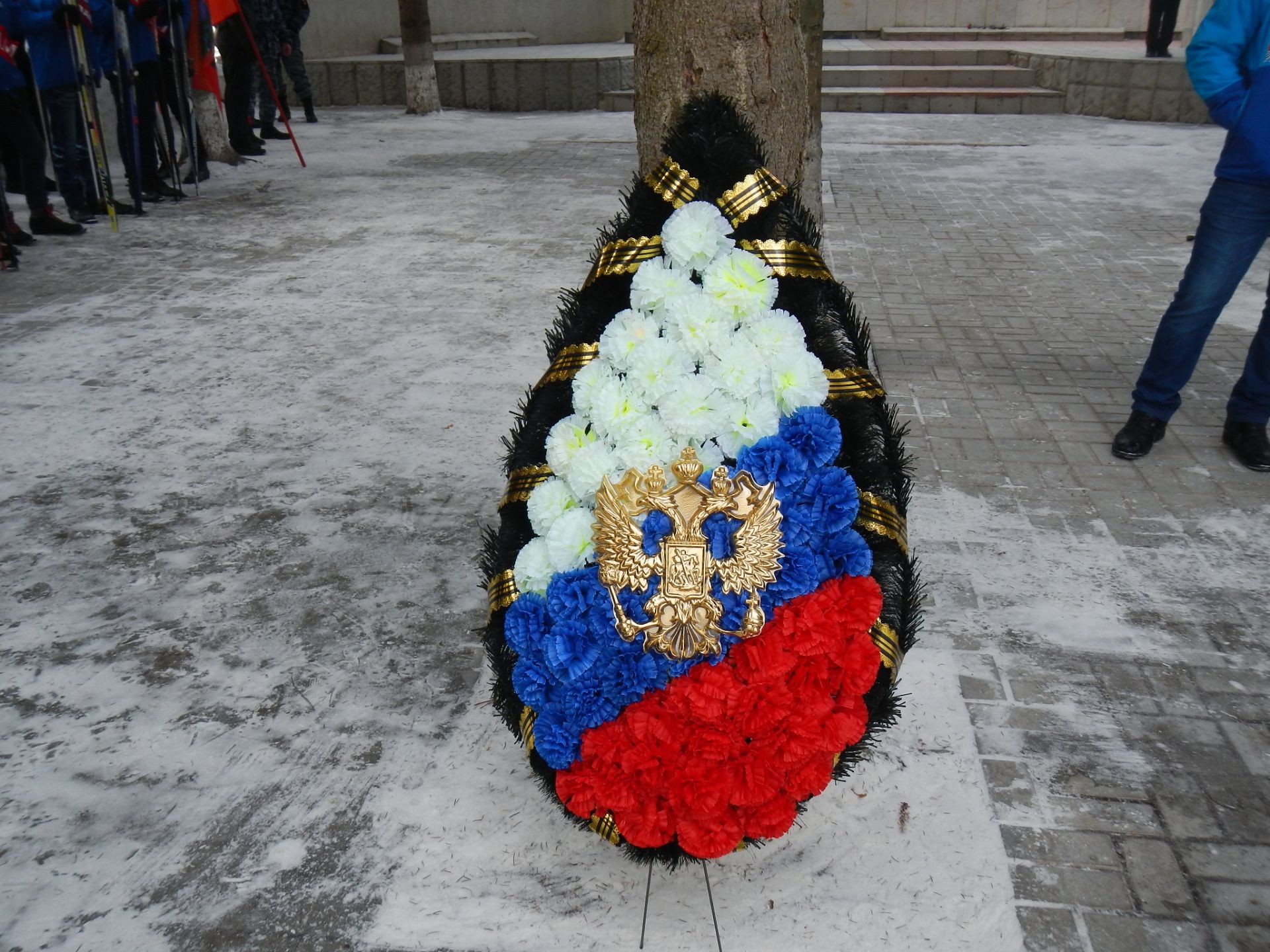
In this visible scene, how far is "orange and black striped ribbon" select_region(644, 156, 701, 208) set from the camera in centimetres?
231

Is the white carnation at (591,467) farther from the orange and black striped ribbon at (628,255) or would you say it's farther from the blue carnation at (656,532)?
the orange and black striped ribbon at (628,255)

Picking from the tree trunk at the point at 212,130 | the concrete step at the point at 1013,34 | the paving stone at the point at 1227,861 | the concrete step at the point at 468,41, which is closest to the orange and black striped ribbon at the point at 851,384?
the paving stone at the point at 1227,861

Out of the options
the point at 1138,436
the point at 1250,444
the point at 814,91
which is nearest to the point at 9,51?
the point at 814,91

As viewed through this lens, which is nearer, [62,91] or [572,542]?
[572,542]

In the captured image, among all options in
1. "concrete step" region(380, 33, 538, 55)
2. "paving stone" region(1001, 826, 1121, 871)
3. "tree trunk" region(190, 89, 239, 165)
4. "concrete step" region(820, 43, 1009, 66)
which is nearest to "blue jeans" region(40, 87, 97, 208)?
"tree trunk" region(190, 89, 239, 165)

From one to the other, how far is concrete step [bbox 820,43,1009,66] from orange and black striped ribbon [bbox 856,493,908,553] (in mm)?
15988

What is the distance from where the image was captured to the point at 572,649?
2.18 metres

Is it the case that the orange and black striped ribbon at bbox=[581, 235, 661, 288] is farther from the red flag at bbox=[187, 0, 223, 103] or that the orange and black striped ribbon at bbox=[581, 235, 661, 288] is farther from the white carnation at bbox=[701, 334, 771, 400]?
the red flag at bbox=[187, 0, 223, 103]

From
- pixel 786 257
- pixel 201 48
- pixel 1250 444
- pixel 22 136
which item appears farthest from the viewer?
pixel 201 48

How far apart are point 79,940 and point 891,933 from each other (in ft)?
5.76

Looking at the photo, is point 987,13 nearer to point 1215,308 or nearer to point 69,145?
point 69,145

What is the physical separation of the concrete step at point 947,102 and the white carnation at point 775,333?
47.1 feet

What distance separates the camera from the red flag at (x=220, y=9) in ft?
35.4

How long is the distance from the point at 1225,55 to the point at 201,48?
9385 millimetres
